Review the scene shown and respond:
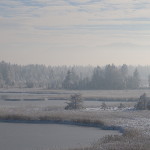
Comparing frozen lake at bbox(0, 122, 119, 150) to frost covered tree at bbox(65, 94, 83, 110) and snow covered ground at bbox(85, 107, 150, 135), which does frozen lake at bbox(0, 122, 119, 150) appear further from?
frost covered tree at bbox(65, 94, 83, 110)

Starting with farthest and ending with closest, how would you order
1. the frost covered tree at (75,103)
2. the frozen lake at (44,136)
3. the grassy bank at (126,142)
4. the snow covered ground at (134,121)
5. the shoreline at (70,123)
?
the frost covered tree at (75,103), the shoreline at (70,123), the snow covered ground at (134,121), the frozen lake at (44,136), the grassy bank at (126,142)

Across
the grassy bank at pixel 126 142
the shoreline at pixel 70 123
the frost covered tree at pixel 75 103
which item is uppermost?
the frost covered tree at pixel 75 103

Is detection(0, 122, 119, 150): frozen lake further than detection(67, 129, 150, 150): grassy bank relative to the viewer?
Yes

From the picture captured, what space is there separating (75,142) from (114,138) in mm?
2688

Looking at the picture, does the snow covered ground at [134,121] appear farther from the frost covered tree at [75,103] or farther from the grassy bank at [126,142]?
the frost covered tree at [75,103]

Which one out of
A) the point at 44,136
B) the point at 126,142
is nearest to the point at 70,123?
the point at 44,136

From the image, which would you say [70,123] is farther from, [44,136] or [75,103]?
[75,103]

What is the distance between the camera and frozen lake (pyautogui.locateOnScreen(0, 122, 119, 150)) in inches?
1089

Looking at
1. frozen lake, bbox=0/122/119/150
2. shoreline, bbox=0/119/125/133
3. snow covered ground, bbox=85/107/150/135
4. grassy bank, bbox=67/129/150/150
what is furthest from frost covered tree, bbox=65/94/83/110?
grassy bank, bbox=67/129/150/150

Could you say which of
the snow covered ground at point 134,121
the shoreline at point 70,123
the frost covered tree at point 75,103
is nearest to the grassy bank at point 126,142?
the snow covered ground at point 134,121

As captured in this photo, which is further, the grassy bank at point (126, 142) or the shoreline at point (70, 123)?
the shoreline at point (70, 123)

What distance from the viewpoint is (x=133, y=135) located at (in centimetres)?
2934

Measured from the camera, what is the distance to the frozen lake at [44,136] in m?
27.7

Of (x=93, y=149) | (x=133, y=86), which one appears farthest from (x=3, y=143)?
(x=133, y=86)
